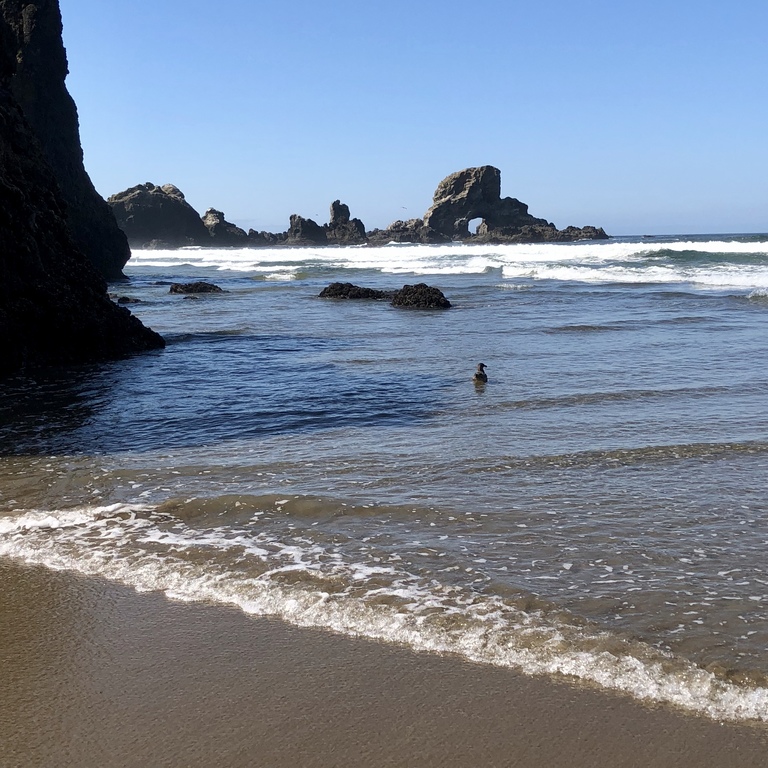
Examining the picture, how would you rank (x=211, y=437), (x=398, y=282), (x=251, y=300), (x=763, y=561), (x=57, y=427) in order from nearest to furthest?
(x=763, y=561), (x=211, y=437), (x=57, y=427), (x=251, y=300), (x=398, y=282)

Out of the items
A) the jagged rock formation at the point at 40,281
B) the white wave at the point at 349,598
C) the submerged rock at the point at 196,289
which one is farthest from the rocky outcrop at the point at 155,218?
the white wave at the point at 349,598

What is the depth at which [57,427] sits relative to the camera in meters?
8.55

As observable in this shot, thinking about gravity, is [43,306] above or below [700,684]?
above

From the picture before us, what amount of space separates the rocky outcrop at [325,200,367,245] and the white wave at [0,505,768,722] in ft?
344

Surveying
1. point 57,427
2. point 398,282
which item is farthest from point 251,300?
point 57,427

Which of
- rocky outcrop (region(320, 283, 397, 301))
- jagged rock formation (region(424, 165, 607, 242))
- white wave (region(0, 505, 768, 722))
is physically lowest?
white wave (region(0, 505, 768, 722))

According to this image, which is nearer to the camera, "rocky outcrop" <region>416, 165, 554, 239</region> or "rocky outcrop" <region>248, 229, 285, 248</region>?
"rocky outcrop" <region>416, 165, 554, 239</region>

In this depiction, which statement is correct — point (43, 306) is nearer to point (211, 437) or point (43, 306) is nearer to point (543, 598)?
point (211, 437)

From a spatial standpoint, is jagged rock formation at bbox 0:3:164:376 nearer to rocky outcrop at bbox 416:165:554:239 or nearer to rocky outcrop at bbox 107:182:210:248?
rocky outcrop at bbox 107:182:210:248

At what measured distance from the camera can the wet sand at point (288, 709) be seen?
308 centimetres

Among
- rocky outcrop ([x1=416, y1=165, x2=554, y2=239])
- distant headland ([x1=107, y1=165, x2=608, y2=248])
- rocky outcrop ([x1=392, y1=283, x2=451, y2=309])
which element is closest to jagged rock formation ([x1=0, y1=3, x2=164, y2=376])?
rocky outcrop ([x1=392, y1=283, x2=451, y2=309])

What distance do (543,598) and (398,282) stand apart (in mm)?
32159

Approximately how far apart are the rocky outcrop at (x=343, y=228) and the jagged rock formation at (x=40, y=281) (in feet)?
314

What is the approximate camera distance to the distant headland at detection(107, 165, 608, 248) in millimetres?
102000
